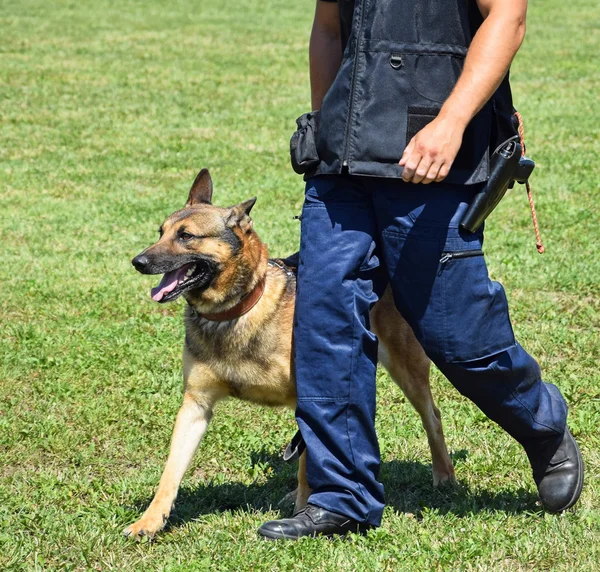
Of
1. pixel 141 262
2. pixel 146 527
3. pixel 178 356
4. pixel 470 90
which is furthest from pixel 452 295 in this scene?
pixel 178 356

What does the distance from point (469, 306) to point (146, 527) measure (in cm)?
153

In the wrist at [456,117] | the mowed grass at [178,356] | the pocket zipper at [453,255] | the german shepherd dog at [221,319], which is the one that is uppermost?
the wrist at [456,117]

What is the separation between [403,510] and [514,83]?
42.1ft

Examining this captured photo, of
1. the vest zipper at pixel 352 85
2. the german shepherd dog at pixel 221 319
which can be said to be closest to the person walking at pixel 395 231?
the vest zipper at pixel 352 85

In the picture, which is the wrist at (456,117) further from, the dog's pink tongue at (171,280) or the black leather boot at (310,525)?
the black leather boot at (310,525)

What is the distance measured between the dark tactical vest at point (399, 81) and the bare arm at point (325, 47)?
0.38 metres

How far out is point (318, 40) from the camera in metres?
3.88

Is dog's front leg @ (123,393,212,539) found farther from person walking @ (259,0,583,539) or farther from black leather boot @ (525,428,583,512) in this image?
black leather boot @ (525,428,583,512)

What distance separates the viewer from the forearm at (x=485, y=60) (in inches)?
126

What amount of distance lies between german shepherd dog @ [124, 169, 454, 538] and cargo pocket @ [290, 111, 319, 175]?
0.59 meters

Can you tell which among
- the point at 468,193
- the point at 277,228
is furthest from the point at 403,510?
the point at 277,228

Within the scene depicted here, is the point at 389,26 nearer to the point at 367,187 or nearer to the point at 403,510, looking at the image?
the point at 367,187

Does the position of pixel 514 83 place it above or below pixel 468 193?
below

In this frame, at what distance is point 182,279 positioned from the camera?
4051mm
